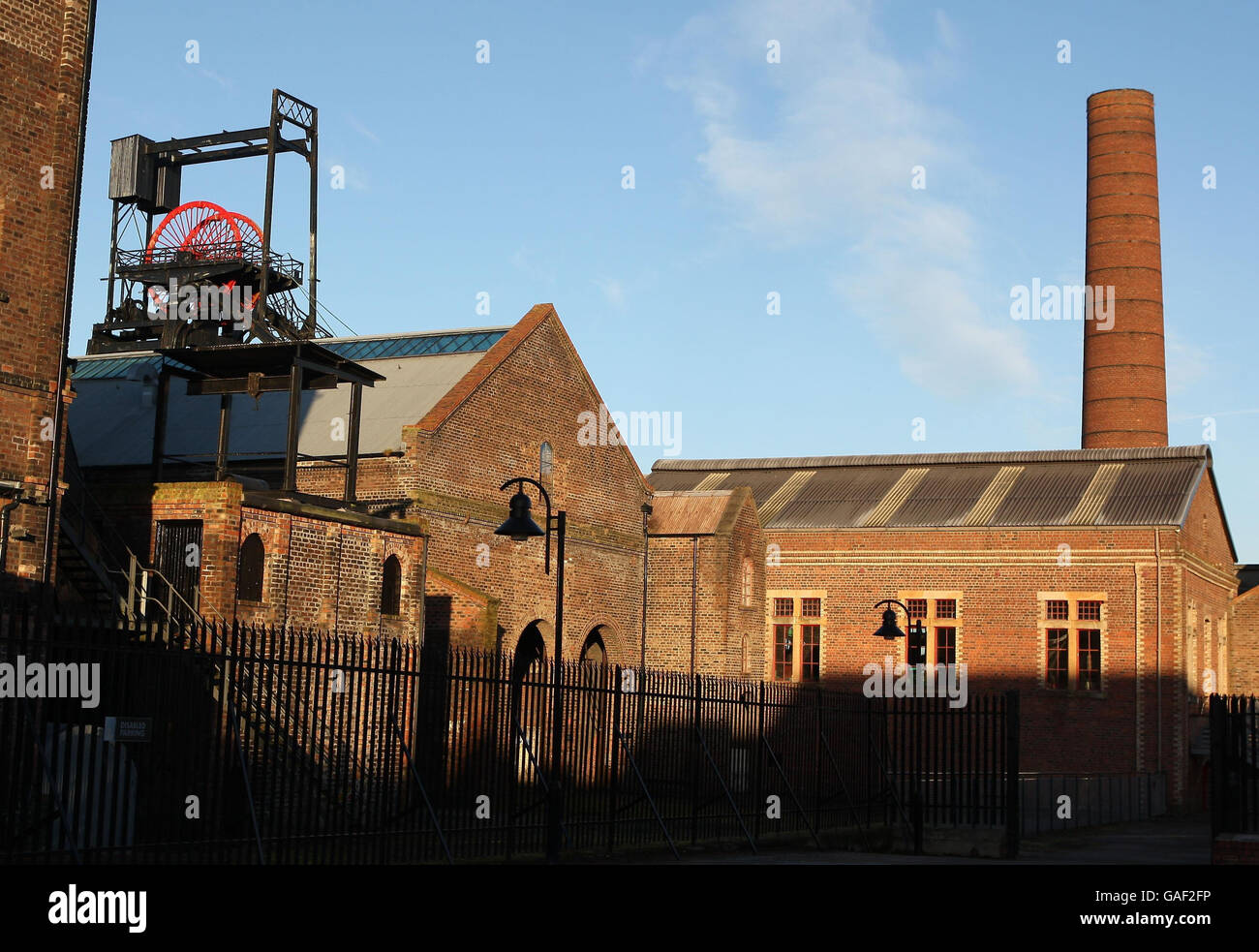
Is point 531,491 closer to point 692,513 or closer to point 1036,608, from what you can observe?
point 692,513

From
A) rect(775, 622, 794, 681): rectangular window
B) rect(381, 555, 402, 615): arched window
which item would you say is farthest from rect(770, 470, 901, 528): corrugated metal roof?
rect(381, 555, 402, 615): arched window

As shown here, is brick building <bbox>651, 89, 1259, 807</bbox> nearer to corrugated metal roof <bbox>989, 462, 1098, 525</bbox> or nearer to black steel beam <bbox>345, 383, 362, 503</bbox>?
corrugated metal roof <bbox>989, 462, 1098, 525</bbox>

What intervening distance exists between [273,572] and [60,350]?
16.6 feet

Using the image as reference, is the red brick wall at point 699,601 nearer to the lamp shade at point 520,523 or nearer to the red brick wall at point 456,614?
the red brick wall at point 456,614

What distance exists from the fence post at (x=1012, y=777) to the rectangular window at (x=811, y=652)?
1869 cm

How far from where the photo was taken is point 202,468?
97.5 feet

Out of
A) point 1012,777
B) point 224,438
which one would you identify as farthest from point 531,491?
point 1012,777

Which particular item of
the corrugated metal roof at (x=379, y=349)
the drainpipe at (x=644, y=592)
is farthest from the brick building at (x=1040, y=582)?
the corrugated metal roof at (x=379, y=349)

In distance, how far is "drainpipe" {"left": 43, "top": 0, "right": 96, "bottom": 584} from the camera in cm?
1892

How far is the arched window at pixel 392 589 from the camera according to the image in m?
25.7

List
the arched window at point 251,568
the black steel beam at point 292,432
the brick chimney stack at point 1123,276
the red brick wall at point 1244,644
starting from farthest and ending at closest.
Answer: the brick chimney stack at point 1123,276 → the red brick wall at point 1244,644 → the black steel beam at point 292,432 → the arched window at point 251,568

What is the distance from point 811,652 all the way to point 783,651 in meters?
0.85

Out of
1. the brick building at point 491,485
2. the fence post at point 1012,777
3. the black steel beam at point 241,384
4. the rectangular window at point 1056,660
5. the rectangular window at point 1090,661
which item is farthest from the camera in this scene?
the rectangular window at point 1056,660
